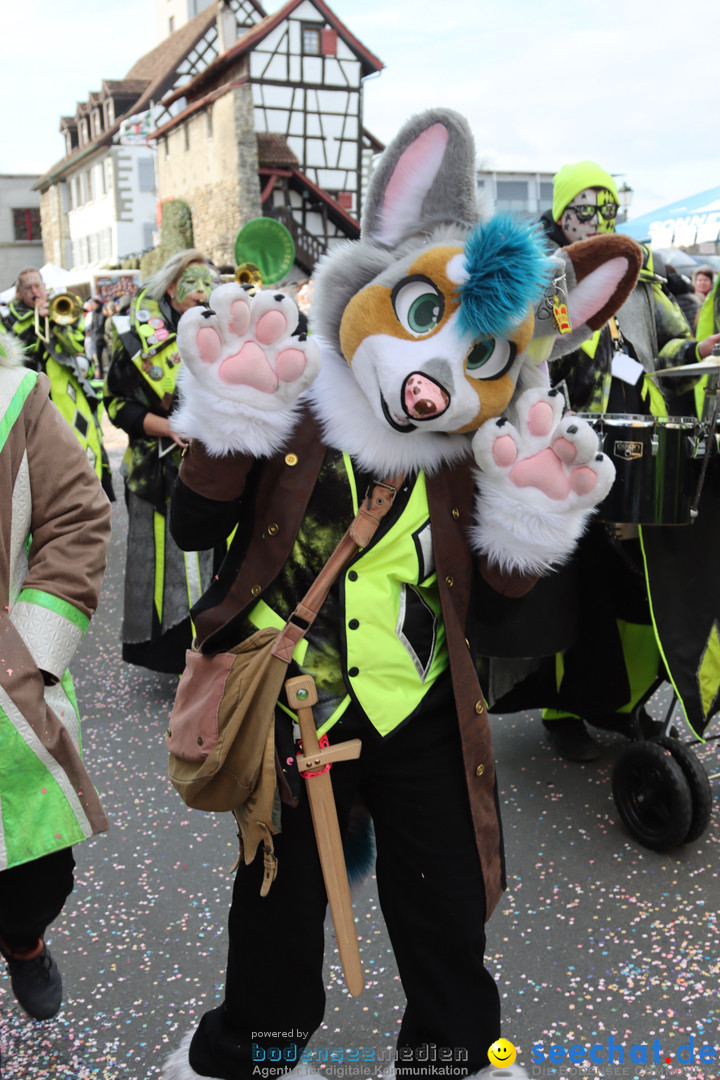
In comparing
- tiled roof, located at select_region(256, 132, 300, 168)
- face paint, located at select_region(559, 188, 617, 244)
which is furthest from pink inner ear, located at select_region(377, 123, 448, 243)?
tiled roof, located at select_region(256, 132, 300, 168)

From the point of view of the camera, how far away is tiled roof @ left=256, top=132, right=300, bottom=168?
28.2 metres

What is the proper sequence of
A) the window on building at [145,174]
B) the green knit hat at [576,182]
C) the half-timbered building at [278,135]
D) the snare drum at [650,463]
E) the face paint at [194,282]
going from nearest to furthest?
the snare drum at [650,463] → the green knit hat at [576,182] → the face paint at [194,282] → the half-timbered building at [278,135] → the window on building at [145,174]

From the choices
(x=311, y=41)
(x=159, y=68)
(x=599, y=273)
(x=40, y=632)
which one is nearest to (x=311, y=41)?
(x=311, y=41)

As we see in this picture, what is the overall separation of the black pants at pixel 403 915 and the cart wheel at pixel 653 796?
1.41 metres

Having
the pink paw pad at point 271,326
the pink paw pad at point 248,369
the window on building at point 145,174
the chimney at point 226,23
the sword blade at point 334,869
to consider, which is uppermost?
the chimney at point 226,23

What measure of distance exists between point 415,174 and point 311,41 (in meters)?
30.5

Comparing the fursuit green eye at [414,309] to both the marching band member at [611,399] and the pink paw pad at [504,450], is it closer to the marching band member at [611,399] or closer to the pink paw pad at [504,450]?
the pink paw pad at [504,450]

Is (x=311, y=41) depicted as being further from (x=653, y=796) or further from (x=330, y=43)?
(x=653, y=796)

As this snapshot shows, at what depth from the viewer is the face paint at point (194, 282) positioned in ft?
15.0

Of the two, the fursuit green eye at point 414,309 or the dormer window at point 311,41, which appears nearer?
the fursuit green eye at point 414,309

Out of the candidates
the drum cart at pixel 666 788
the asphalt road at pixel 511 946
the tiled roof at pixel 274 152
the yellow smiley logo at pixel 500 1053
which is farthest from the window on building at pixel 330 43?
the yellow smiley logo at pixel 500 1053

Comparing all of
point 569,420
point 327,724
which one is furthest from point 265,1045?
point 569,420

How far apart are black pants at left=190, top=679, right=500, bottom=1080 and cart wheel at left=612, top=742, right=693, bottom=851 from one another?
141 cm

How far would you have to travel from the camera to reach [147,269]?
33.5 m
